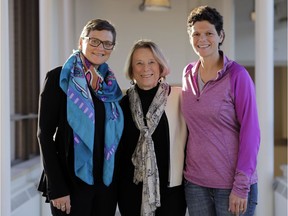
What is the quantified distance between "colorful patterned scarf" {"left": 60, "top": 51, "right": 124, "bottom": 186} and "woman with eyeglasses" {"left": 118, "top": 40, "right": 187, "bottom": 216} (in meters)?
0.14

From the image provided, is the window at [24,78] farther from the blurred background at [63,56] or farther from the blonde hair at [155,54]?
the blonde hair at [155,54]

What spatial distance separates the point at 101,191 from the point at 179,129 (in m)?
0.48

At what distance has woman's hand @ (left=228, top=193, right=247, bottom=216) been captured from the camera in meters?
1.72

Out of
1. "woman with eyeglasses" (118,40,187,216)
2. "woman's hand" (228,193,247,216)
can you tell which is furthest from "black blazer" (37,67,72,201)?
"woman's hand" (228,193,247,216)

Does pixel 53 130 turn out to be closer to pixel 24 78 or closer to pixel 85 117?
pixel 85 117

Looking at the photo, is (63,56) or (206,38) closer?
(206,38)

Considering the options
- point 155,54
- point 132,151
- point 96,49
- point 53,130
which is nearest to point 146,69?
point 155,54

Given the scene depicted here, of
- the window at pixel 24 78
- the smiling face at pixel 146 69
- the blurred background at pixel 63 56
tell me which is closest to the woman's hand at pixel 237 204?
the smiling face at pixel 146 69

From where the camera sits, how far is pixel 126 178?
6.62ft

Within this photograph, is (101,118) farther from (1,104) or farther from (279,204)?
(279,204)

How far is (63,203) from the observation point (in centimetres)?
178

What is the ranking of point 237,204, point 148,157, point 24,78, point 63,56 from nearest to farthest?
point 237,204 → point 148,157 → point 24,78 → point 63,56

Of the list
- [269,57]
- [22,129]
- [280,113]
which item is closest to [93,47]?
[269,57]

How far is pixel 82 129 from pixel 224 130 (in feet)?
2.04
